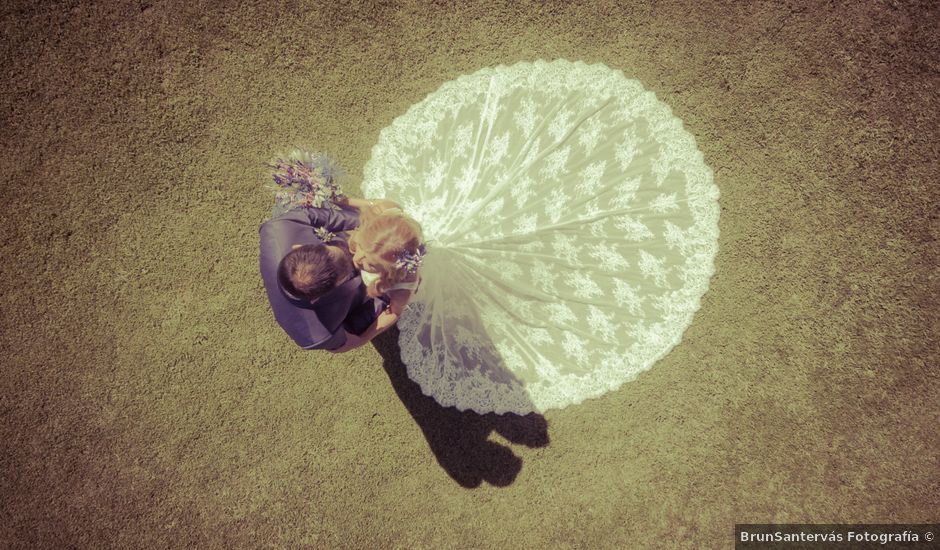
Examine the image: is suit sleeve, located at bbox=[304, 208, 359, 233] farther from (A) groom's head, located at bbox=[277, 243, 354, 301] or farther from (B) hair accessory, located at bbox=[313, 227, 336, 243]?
(A) groom's head, located at bbox=[277, 243, 354, 301]

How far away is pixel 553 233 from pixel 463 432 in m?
1.67

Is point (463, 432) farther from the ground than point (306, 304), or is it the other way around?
point (306, 304)

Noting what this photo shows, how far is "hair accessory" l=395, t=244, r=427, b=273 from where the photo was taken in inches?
89.8

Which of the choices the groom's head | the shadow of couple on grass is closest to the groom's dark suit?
the groom's head

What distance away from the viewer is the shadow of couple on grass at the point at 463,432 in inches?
136

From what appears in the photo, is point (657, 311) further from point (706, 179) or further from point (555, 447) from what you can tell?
point (555, 447)

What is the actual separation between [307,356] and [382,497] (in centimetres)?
Result: 126

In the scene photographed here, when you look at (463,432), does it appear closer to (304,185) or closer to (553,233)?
(553,233)

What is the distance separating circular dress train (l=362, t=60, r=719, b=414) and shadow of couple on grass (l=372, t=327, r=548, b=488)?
0.18m

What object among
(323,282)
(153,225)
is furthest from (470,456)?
(153,225)

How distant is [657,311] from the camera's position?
3182 millimetres

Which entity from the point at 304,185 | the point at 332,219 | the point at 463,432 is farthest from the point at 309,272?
the point at 463,432

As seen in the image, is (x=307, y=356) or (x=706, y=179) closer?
(x=706, y=179)

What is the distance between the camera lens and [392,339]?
3.50m
